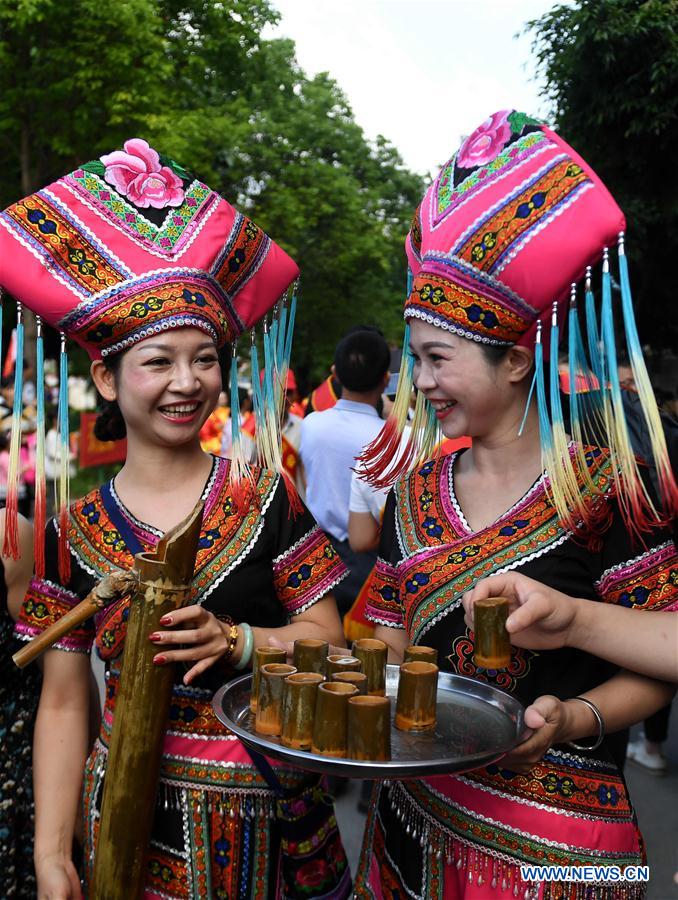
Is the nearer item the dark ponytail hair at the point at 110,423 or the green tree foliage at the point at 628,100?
the dark ponytail hair at the point at 110,423

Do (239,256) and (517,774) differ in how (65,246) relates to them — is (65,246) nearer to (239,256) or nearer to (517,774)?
(239,256)

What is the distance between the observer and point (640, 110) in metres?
14.9

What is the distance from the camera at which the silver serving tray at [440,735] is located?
145 centimetres

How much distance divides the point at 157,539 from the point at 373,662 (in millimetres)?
598

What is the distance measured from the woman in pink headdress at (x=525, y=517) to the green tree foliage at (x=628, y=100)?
1374cm

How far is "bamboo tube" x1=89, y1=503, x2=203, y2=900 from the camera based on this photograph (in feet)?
5.52

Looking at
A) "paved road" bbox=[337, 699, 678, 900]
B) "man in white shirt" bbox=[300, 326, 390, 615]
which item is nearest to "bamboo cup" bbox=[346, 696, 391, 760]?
"paved road" bbox=[337, 699, 678, 900]

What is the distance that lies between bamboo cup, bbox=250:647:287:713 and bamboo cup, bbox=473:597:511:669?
404mm

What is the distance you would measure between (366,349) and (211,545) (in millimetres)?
2706

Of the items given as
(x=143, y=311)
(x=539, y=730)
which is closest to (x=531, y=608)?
(x=539, y=730)

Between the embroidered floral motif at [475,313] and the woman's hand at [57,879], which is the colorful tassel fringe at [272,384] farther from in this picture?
the woman's hand at [57,879]

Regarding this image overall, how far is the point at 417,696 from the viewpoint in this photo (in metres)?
1.66

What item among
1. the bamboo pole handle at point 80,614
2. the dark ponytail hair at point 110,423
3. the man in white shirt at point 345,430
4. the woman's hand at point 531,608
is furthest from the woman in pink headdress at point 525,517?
the man in white shirt at point 345,430

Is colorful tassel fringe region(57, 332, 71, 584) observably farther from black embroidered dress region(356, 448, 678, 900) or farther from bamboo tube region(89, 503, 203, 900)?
black embroidered dress region(356, 448, 678, 900)
